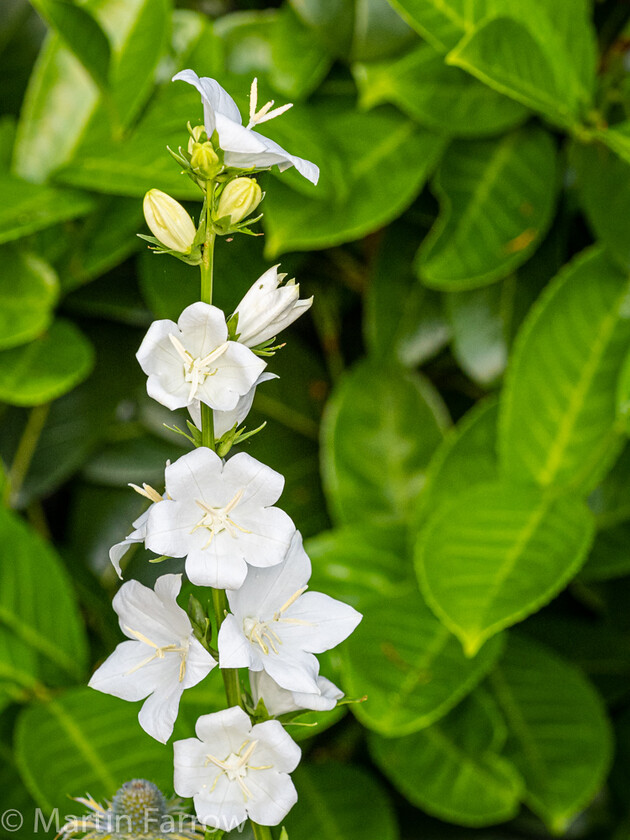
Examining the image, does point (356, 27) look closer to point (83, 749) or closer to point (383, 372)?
point (383, 372)

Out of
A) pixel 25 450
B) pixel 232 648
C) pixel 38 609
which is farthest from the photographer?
pixel 25 450

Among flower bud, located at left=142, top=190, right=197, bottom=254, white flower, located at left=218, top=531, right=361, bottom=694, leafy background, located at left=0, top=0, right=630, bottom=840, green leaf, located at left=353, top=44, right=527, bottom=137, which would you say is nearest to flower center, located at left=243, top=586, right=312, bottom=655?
white flower, located at left=218, top=531, right=361, bottom=694

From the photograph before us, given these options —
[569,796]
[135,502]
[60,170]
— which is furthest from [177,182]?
[569,796]

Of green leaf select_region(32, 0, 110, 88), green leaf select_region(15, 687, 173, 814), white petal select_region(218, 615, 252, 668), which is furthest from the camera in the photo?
green leaf select_region(32, 0, 110, 88)

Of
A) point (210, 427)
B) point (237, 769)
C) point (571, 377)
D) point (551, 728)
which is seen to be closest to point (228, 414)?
point (210, 427)

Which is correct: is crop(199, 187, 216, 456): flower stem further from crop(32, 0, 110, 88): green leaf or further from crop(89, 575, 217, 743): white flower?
crop(32, 0, 110, 88): green leaf

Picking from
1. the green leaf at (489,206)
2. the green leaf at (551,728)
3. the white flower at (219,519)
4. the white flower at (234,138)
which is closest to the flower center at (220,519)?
the white flower at (219,519)

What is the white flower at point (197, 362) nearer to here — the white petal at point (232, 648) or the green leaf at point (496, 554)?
the white petal at point (232, 648)
